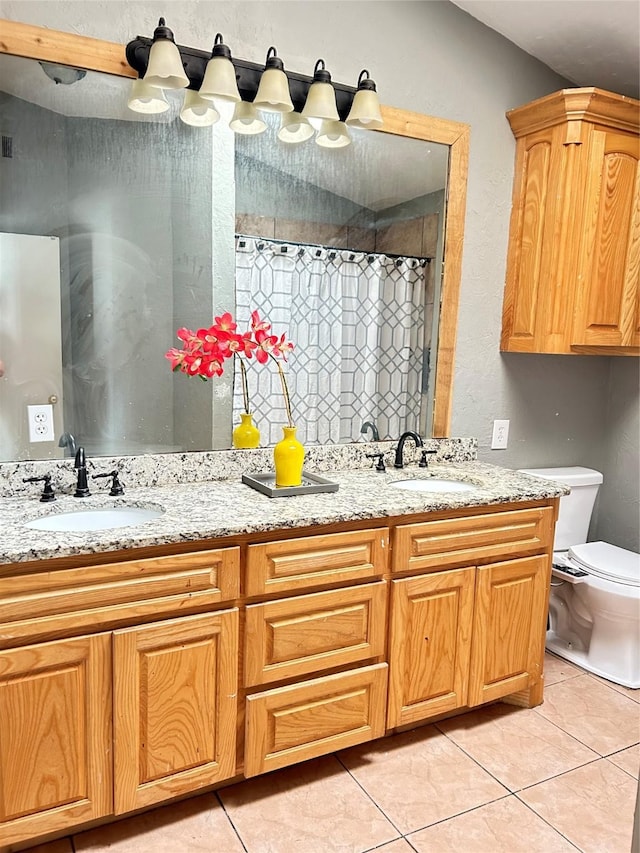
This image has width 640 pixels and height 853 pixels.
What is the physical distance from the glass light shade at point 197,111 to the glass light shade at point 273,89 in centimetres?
15

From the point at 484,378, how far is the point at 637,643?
1.22 metres

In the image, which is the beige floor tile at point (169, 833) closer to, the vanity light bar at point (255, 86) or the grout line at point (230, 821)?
the grout line at point (230, 821)

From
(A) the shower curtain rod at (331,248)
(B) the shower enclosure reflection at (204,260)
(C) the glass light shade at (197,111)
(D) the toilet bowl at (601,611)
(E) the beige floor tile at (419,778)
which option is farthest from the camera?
(D) the toilet bowl at (601,611)

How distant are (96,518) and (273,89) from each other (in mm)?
1452

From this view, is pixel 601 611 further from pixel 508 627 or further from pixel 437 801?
pixel 437 801

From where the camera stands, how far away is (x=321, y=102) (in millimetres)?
2123

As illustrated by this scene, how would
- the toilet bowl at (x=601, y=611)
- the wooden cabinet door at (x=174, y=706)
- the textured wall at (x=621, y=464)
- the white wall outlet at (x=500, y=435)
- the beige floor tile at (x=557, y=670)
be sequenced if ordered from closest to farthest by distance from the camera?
the wooden cabinet door at (x=174, y=706)
the toilet bowl at (x=601, y=611)
the beige floor tile at (x=557, y=670)
the white wall outlet at (x=500, y=435)
the textured wall at (x=621, y=464)

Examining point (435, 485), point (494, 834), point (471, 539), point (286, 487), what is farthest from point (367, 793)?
point (435, 485)

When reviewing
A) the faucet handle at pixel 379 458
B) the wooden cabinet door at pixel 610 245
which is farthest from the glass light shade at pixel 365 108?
the faucet handle at pixel 379 458

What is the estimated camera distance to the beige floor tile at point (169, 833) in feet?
5.47

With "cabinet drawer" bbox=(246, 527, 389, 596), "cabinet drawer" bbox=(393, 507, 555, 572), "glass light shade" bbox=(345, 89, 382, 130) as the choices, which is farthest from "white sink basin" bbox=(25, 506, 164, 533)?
"glass light shade" bbox=(345, 89, 382, 130)

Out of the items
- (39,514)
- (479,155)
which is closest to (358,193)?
(479,155)

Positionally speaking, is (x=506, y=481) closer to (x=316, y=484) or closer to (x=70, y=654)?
(x=316, y=484)

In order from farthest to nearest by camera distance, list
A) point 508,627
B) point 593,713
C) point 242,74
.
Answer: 1. point 593,713
2. point 508,627
3. point 242,74
